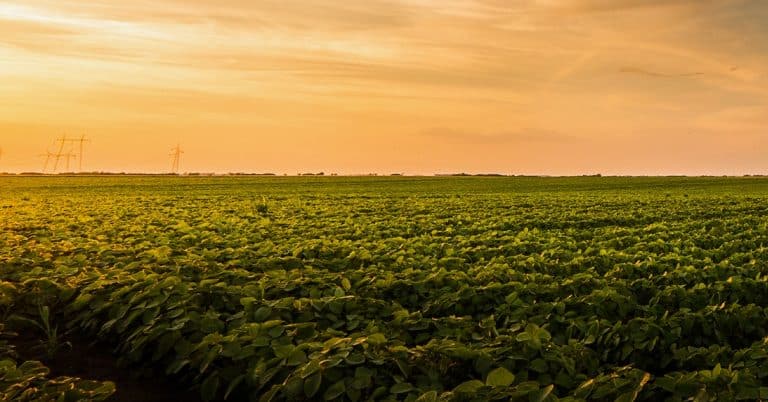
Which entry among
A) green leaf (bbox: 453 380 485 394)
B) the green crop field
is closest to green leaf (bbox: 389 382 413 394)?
the green crop field

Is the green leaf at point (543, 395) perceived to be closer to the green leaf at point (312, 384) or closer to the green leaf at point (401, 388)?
the green leaf at point (401, 388)

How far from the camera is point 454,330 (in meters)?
5.85

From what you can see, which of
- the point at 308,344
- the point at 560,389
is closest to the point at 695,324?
the point at 560,389

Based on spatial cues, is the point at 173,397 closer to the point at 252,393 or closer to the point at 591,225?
the point at 252,393

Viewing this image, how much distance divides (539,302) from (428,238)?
16.7 ft

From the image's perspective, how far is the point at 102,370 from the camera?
20.8 ft

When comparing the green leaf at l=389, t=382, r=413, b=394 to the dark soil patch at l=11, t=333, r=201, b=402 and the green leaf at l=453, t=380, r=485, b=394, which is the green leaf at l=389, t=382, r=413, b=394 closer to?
the green leaf at l=453, t=380, r=485, b=394

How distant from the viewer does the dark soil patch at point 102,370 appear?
5832 mm

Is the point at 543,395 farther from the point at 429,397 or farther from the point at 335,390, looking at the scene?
the point at 335,390

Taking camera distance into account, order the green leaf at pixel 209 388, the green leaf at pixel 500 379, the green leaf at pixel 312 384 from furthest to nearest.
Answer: the green leaf at pixel 209 388 → the green leaf at pixel 312 384 → the green leaf at pixel 500 379

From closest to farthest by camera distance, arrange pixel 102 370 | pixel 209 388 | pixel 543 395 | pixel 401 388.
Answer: pixel 543 395 → pixel 401 388 → pixel 209 388 → pixel 102 370

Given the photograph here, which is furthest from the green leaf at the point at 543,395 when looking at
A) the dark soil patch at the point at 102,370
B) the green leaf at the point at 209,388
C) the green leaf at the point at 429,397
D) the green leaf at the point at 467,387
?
the dark soil patch at the point at 102,370

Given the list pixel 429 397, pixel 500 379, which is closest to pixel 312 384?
pixel 429 397

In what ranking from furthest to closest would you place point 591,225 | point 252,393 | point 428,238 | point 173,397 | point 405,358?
point 591,225 → point 428,238 → point 173,397 → point 252,393 → point 405,358
